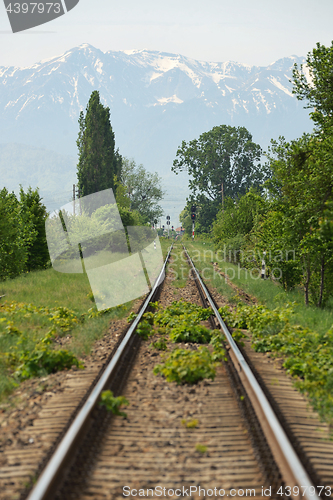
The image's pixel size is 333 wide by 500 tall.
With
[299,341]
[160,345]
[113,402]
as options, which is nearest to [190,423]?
[113,402]

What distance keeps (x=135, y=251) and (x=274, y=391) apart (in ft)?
79.9

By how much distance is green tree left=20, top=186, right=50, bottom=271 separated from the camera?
67.8 feet

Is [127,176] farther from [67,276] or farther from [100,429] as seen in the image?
[100,429]

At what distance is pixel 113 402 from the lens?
4.24 metres

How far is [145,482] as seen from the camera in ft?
9.84

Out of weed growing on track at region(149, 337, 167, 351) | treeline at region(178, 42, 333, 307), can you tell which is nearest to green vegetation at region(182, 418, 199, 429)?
weed growing on track at region(149, 337, 167, 351)

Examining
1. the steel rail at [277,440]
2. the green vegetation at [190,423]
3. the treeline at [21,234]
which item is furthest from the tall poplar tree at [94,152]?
the green vegetation at [190,423]

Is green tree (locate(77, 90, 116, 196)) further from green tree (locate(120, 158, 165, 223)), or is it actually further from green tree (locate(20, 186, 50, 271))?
green tree (locate(120, 158, 165, 223))

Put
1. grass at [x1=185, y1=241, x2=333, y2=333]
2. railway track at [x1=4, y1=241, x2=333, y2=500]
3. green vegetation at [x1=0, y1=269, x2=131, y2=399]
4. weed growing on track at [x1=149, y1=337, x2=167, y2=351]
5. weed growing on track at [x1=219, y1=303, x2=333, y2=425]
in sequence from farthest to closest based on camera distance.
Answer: grass at [x1=185, y1=241, x2=333, y2=333]
weed growing on track at [x1=149, y1=337, x2=167, y2=351]
green vegetation at [x1=0, y1=269, x2=131, y2=399]
weed growing on track at [x1=219, y1=303, x2=333, y2=425]
railway track at [x1=4, y1=241, x2=333, y2=500]

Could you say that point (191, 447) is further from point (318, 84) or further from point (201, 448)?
point (318, 84)

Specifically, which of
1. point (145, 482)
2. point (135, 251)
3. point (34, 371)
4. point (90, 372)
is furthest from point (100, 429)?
point (135, 251)

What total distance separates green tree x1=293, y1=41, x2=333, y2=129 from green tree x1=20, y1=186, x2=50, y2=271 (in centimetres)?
1471

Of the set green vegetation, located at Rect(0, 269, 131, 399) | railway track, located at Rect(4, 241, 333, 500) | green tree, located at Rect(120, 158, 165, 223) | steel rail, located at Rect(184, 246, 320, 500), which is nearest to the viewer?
steel rail, located at Rect(184, 246, 320, 500)

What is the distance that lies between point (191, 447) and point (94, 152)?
3505 cm
